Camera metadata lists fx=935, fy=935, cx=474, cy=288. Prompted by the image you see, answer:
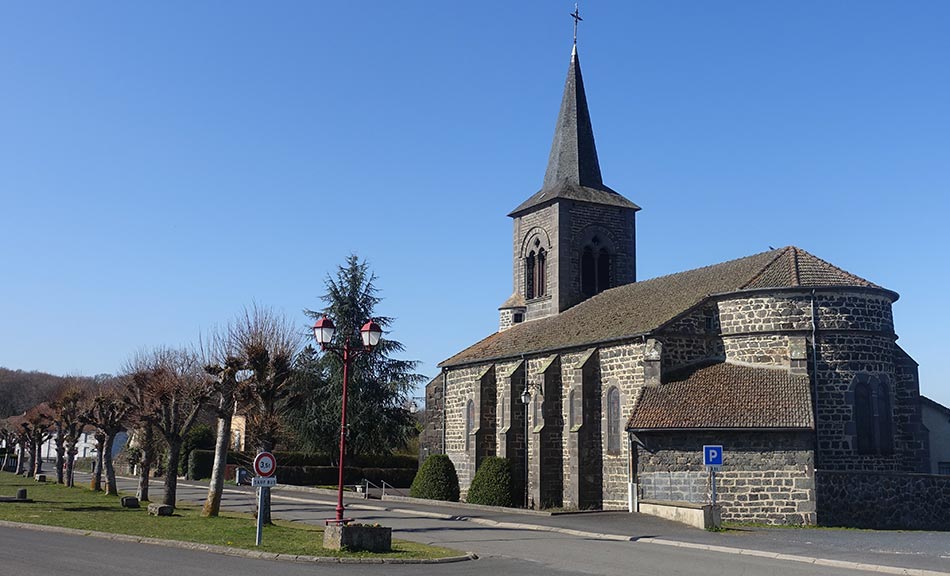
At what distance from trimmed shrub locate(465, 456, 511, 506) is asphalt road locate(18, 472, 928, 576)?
12555 mm

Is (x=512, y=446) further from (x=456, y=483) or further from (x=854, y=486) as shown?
(x=854, y=486)

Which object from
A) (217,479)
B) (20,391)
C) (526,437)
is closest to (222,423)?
(217,479)

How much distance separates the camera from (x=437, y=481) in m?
39.9

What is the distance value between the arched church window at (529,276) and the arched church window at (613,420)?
14.1 m

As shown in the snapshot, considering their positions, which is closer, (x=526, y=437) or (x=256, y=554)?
(x=256, y=554)

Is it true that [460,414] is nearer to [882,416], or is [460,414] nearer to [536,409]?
[536,409]

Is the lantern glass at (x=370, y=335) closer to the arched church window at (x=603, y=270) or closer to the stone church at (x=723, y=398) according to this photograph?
the stone church at (x=723, y=398)

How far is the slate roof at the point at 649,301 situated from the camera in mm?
31977

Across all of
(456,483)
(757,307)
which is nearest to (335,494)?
(456,483)

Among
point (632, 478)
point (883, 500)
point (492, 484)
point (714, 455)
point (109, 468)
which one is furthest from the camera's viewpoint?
point (492, 484)

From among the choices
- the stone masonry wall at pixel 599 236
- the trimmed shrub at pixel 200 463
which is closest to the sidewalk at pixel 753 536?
the stone masonry wall at pixel 599 236

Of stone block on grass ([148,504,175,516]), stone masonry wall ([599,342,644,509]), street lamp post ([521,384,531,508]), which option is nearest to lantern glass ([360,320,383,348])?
stone block on grass ([148,504,175,516])

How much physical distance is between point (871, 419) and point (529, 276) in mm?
21128

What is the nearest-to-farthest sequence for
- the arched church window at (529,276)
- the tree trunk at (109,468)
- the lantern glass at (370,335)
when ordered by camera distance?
the lantern glass at (370,335)
the tree trunk at (109,468)
the arched church window at (529,276)
